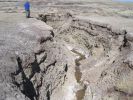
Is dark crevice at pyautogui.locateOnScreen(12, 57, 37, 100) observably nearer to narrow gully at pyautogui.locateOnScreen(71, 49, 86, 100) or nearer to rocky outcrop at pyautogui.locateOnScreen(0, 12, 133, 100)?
rocky outcrop at pyautogui.locateOnScreen(0, 12, 133, 100)

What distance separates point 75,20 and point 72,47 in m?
4.16

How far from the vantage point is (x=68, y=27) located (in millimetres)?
38594

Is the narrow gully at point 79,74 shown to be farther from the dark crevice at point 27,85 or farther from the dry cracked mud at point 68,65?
the dark crevice at point 27,85

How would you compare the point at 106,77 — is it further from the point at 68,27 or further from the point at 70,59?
the point at 68,27

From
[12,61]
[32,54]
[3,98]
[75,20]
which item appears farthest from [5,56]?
[75,20]

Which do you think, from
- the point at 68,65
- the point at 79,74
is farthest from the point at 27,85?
the point at 68,65

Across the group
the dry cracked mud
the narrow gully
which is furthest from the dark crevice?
the narrow gully

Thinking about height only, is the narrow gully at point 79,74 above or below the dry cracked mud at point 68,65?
below

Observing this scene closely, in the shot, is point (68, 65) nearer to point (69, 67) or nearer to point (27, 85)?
point (69, 67)

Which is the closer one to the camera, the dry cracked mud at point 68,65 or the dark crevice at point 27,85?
the dark crevice at point 27,85

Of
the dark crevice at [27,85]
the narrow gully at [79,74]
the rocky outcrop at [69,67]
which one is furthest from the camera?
the narrow gully at [79,74]

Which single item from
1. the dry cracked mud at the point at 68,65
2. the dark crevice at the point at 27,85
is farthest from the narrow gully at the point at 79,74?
the dark crevice at the point at 27,85

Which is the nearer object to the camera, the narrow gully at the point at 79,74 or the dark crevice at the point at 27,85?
the dark crevice at the point at 27,85

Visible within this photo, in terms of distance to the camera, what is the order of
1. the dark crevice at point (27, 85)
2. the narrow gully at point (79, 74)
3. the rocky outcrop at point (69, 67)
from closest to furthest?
the dark crevice at point (27, 85) → the rocky outcrop at point (69, 67) → the narrow gully at point (79, 74)
